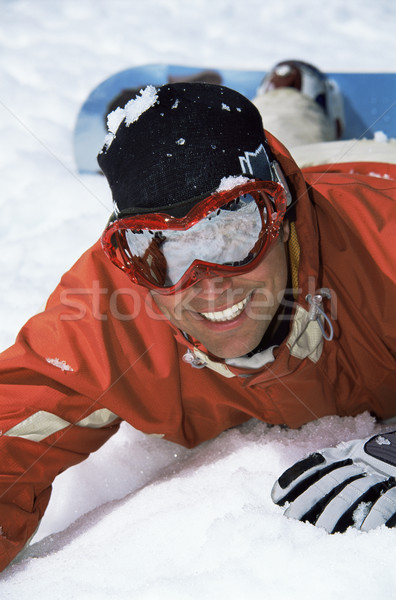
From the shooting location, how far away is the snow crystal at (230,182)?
4.23 ft

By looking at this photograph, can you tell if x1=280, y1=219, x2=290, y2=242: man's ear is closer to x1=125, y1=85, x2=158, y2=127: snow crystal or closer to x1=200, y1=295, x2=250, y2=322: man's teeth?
x1=200, y1=295, x2=250, y2=322: man's teeth

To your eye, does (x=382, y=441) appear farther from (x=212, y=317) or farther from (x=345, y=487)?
(x=212, y=317)

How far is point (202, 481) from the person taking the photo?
1.53 meters

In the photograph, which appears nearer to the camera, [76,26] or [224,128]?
[224,128]


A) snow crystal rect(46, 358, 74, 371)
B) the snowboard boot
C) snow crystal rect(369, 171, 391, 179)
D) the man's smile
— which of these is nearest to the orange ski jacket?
snow crystal rect(46, 358, 74, 371)

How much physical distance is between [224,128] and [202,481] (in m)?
0.81

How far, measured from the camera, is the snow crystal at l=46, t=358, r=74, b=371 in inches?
60.7

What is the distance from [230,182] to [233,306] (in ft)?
1.06

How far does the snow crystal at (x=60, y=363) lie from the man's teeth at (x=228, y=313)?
35 cm

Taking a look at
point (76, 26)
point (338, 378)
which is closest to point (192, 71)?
point (76, 26)

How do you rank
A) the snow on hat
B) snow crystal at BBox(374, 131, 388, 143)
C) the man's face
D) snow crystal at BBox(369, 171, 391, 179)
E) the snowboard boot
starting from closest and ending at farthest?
the snow on hat
the man's face
snow crystal at BBox(369, 171, 391, 179)
snow crystal at BBox(374, 131, 388, 143)
the snowboard boot

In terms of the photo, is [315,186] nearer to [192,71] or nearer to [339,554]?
[339,554]

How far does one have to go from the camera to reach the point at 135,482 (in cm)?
183

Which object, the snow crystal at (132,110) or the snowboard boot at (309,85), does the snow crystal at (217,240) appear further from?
the snowboard boot at (309,85)
